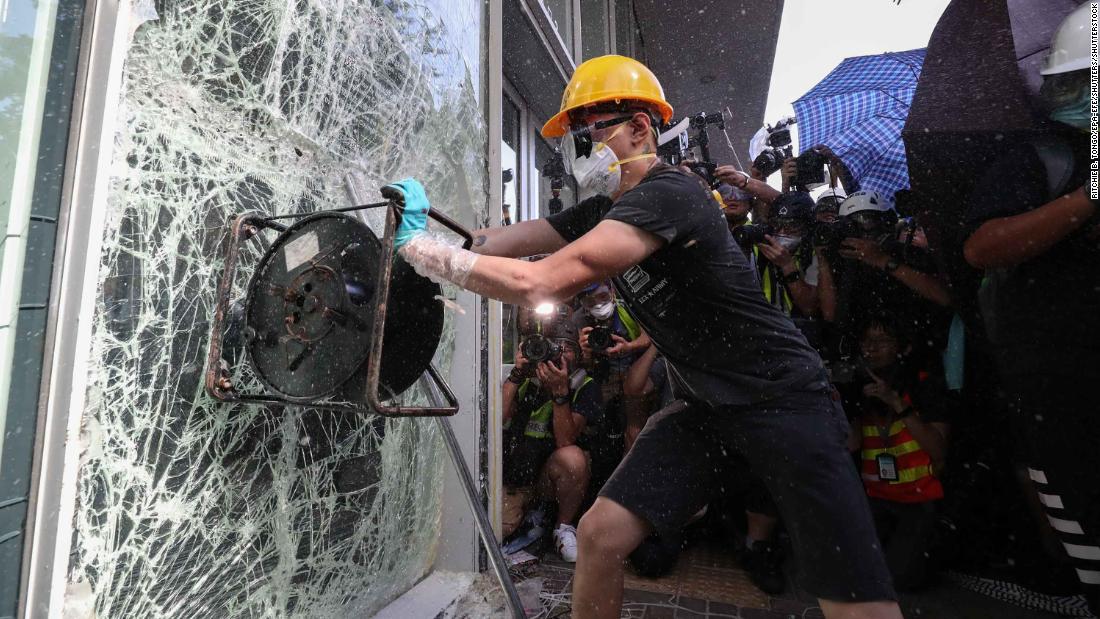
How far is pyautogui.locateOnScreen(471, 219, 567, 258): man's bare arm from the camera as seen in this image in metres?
1.81

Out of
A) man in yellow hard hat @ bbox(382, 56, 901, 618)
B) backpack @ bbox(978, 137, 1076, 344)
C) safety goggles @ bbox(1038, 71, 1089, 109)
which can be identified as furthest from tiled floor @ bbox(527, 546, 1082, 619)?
safety goggles @ bbox(1038, 71, 1089, 109)

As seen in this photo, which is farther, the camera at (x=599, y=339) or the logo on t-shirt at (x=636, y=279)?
the camera at (x=599, y=339)

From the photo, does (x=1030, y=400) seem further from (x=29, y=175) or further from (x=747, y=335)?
(x=29, y=175)

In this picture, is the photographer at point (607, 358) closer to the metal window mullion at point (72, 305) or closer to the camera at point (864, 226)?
the camera at point (864, 226)

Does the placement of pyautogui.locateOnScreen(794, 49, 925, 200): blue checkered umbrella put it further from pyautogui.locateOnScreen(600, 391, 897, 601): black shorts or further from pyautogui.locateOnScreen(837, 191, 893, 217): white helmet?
pyautogui.locateOnScreen(600, 391, 897, 601): black shorts

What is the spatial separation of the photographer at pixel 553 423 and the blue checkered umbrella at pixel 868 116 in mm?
2186

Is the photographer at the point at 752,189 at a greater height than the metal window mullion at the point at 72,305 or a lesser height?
greater

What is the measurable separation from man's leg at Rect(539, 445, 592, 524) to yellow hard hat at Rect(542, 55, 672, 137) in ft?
5.71

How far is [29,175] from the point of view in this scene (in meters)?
0.90

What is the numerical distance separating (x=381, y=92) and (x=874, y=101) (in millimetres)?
3333

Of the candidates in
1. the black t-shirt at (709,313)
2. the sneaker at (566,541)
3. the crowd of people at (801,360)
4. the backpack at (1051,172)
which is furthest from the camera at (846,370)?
the sneaker at (566,541)

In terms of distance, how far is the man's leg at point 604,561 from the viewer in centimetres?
141

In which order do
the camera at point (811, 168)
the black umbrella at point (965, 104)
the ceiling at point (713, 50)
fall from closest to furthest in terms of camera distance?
1. the black umbrella at point (965, 104)
2. the camera at point (811, 168)
3. the ceiling at point (713, 50)

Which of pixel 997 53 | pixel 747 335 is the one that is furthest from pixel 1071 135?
pixel 747 335
